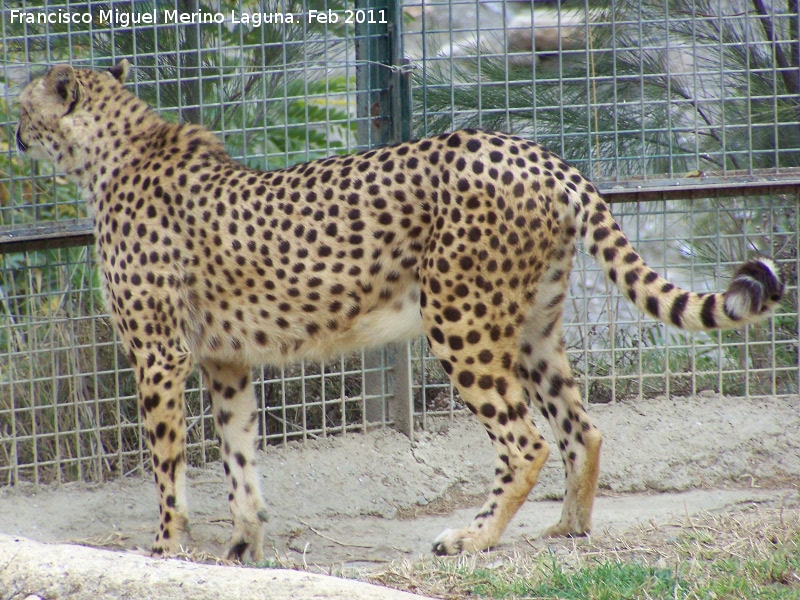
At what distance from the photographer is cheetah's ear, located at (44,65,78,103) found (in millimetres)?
4910

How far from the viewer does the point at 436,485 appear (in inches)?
215

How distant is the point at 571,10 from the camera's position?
19.9 ft

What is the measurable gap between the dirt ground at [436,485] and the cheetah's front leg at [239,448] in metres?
0.24

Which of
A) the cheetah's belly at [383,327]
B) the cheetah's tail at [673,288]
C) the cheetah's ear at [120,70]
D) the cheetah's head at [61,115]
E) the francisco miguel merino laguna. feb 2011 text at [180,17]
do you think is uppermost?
the francisco miguel merino laguna. feb 2011 text at [180,17]

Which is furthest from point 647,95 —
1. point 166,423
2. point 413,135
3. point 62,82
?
point 166,423

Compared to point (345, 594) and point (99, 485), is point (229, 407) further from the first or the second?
point (345, 594)

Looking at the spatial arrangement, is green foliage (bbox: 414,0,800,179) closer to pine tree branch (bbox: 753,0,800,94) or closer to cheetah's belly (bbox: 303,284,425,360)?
pine tree branch (bbox: 753,0,800,94)

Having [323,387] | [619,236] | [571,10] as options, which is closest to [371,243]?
[619,236]

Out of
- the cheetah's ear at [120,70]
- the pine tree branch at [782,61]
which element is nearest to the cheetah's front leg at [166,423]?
the cheetah's ear at [120,70]

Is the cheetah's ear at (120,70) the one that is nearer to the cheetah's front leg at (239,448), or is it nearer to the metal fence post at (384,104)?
the metal fence post at (384,104)

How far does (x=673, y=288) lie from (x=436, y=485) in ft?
6.35

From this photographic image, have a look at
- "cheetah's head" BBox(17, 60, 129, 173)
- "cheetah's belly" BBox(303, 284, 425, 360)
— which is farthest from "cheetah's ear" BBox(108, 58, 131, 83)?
"cheetah's belly" BBox(303, 284, 425, 360)

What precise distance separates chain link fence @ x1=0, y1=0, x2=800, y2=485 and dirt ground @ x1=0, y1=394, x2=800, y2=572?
0.14 metres

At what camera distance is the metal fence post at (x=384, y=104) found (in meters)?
5.50
